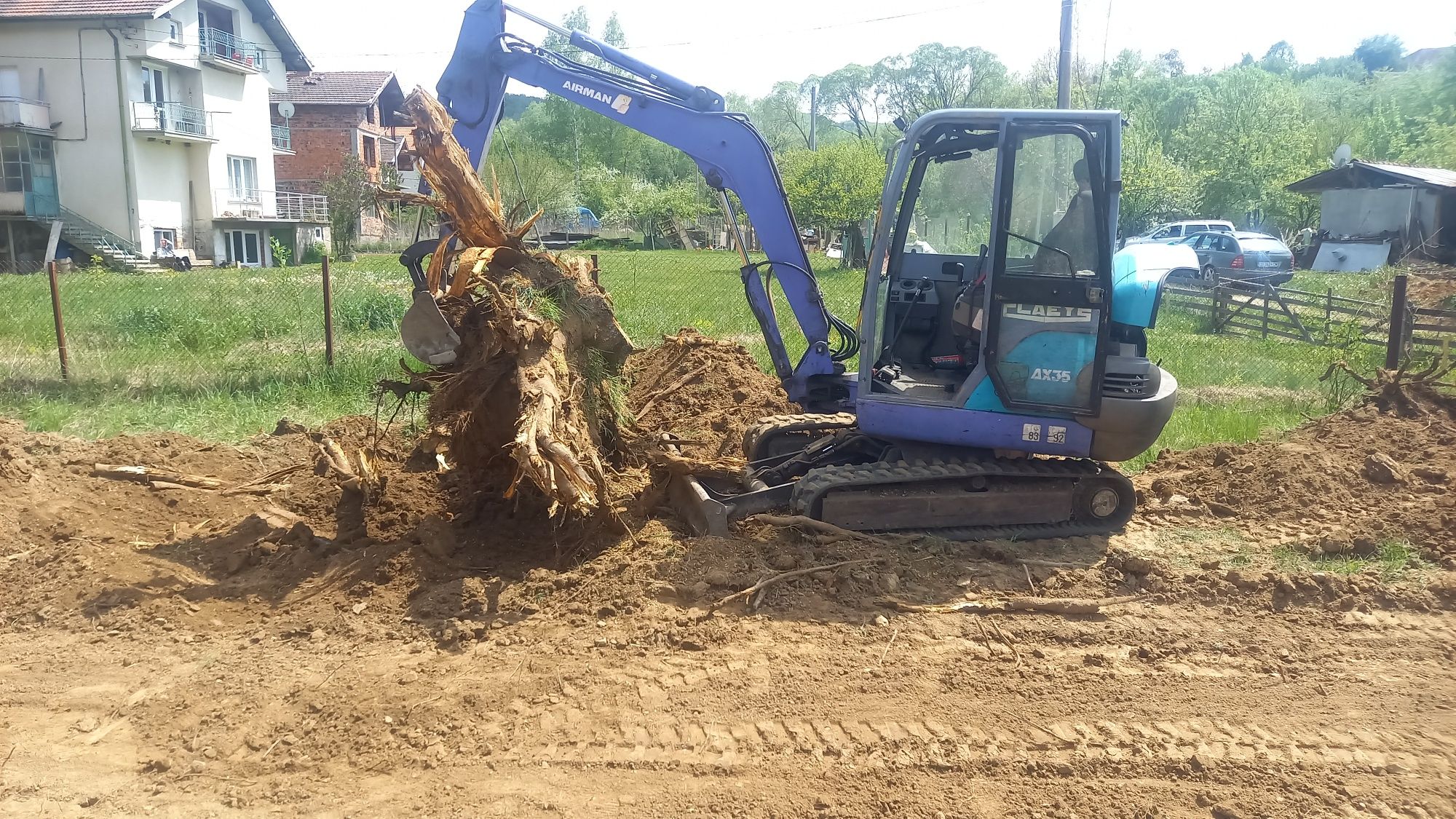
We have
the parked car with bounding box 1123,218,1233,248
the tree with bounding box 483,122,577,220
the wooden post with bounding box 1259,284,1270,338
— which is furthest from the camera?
the tree with bounding box 483,122,577,220

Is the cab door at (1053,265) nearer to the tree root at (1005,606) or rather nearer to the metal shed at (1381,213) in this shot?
the tree root at (1005,606)

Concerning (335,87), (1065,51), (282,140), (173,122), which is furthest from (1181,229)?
(335,87)

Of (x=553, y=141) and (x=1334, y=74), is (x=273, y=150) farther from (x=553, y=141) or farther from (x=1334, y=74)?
(x=1334, y=74)

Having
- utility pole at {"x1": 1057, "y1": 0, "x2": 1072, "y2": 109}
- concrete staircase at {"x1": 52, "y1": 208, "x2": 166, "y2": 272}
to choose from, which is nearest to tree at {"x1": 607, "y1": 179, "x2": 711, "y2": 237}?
concrete staircase at {"x1": 52, "y1": 208, "x2": 166, "y2": 272}

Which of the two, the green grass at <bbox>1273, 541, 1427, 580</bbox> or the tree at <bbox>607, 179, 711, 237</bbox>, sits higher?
the tree at <bbox>607, 179, 711, 237</bbox>

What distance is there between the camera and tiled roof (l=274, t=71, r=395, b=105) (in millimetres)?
47406

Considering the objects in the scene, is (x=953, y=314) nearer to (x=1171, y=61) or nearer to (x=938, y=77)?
(x=938, y=77)

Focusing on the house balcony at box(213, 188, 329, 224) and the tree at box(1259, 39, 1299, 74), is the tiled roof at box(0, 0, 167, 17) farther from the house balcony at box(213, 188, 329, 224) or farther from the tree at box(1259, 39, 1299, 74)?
the tree at box(1259, 39, 1299, 74)

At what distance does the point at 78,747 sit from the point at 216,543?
2153 millimetres

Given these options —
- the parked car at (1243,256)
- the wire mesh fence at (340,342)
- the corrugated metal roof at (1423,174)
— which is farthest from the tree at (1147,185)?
the wire mesh fence at (340,342)

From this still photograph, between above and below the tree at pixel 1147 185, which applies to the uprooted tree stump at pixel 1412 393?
below

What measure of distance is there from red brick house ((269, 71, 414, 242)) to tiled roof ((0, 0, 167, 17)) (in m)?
14.5

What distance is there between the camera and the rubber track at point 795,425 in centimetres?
662

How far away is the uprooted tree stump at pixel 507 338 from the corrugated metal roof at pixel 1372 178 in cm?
2984
